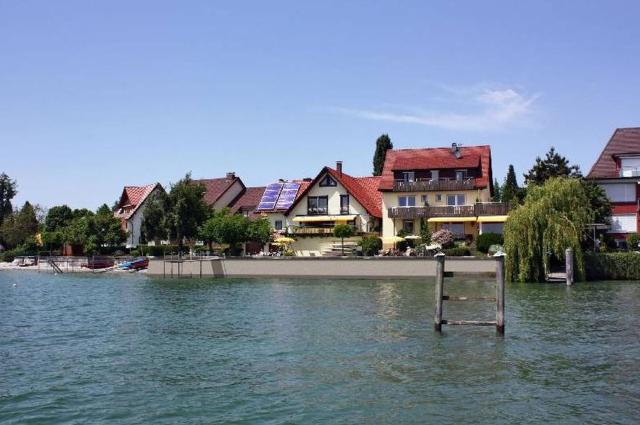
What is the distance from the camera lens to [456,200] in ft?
234

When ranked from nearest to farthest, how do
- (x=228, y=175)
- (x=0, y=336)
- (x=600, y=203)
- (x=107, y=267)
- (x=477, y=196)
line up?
(x=0, y=336) < (x=600, y=203) < (x=477, y=196) < (x=107, y=267) < (x=228, y=175)

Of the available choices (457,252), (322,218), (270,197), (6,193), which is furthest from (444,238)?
(6,193)

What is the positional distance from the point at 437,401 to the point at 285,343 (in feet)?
31.6

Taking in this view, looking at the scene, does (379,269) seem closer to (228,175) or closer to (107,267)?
(107,267)

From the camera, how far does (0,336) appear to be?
93.7 feet

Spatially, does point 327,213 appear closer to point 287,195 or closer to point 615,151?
point 287,195

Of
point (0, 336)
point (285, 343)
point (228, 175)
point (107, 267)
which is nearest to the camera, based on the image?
point (285, 343)

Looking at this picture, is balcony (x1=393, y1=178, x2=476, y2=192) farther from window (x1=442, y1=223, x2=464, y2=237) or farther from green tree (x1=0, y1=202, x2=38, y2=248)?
green tree (x1=0, y1=202, x2=38, y2=248)

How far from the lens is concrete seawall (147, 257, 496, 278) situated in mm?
55000

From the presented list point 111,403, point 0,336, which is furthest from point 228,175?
point 111,403

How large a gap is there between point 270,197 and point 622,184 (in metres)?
40.2

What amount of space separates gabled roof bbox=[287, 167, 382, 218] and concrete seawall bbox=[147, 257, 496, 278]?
15.4 meters

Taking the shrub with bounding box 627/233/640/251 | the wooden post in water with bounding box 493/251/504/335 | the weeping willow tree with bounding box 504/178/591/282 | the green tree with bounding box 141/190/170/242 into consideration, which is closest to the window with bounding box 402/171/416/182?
the shrub with bounding box 627/233/640/251

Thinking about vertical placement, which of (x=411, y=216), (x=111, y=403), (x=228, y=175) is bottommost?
(x=111, y=403)
